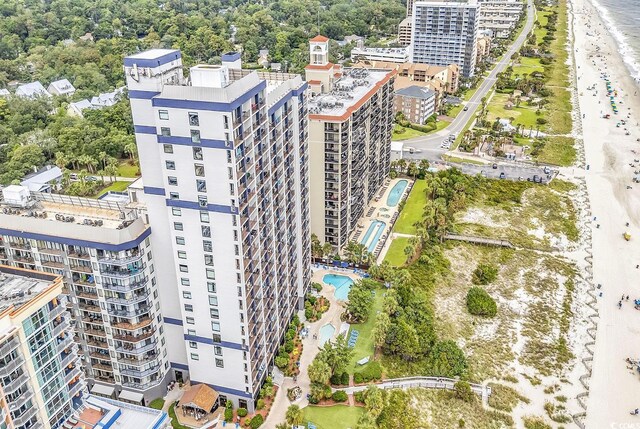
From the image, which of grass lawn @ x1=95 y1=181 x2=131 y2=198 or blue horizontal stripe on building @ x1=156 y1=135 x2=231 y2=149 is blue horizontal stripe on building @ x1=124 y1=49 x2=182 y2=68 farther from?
grass lawn @ x1=95 y1=181 x2=131 y2=198

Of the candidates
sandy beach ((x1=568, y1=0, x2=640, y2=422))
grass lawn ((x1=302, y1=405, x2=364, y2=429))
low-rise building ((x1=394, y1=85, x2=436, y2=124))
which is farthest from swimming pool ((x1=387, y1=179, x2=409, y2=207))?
grass lawn ((x1=302, y1=405, x2=364, y2=429))

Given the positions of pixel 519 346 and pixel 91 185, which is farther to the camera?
pixel 91 185

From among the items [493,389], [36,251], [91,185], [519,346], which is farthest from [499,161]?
[36,251]

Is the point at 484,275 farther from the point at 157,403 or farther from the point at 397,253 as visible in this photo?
the point at 157,403

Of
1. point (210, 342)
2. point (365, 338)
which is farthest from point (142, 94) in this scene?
point (365, 338)

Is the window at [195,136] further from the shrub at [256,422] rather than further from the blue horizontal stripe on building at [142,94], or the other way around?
the shrub at [256,422]

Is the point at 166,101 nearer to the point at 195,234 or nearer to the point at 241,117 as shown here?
the point at 241,117

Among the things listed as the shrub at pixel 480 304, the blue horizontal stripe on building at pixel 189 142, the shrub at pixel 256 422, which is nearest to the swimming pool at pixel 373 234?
the shrub at pixel 480 304
